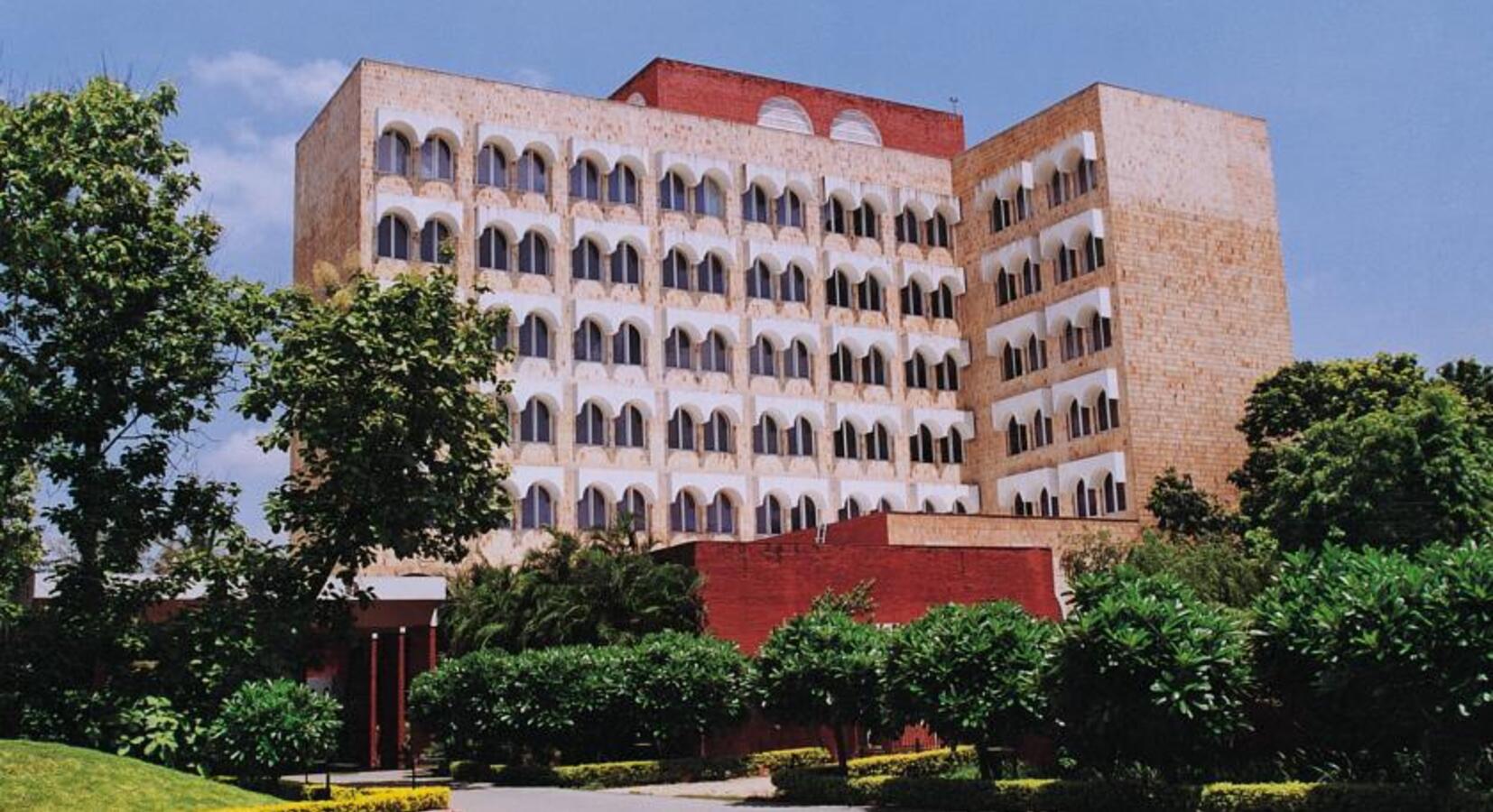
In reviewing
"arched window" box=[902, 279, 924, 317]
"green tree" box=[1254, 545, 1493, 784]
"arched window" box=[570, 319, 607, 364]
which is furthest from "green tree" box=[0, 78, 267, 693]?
"arched window" box=[902, 279, 924, 317]

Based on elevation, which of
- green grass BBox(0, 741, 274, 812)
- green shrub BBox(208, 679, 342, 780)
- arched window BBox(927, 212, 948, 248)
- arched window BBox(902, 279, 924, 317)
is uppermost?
arched window BBox(927, 212, 948, 248)

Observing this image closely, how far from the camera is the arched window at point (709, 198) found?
154ft

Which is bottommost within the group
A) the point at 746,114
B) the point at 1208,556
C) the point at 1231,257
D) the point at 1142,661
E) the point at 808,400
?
the point at 1142,661

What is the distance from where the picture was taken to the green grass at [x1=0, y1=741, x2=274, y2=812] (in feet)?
58.3

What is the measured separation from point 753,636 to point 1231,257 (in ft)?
→ 73.9

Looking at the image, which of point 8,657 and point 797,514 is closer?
point 8,657

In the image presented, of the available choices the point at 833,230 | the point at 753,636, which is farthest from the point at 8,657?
the point at 833,230

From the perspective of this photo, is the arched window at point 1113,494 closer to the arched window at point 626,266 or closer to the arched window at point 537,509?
the arched window at point 626,266

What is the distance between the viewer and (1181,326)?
145 feet

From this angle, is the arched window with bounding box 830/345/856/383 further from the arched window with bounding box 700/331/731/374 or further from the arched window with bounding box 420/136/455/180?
the arched window with bounding box 420/136/455/180

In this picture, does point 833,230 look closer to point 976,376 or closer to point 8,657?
point 976,376

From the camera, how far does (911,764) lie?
76.5ft

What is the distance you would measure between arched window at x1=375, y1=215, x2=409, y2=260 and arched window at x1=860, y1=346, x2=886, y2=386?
14.6m

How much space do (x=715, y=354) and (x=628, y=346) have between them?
2862 mm
